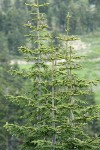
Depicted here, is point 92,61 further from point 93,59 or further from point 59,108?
point 59,108

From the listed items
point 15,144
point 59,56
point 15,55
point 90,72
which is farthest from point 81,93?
point 15,55

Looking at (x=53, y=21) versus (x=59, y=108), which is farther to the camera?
(x=53, y=21)

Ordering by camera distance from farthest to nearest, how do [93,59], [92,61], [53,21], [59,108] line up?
[53,21]
[93,59]
[92,61]
[59,108]

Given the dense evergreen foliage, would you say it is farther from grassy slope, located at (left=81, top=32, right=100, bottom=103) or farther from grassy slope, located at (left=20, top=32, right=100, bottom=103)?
grassy slope, located at (left=20, top=32, right=100, bottom=103)

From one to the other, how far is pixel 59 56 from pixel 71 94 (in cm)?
→ 253

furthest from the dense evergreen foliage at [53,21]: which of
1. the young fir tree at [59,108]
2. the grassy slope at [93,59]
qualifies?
the young fir tree at [59,108]

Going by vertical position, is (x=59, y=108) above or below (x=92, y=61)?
above

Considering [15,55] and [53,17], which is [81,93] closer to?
[15,55]

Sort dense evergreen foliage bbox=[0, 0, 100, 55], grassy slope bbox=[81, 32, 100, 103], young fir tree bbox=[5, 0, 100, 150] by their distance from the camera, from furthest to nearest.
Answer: dense evergreen foliage bbox=[0, 0, 100, 55]
grassy slope bbox=[81, 32, 100, 103]
young fir tree bbox=[5, 0, 100, 150]

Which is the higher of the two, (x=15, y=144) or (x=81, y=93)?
(x=81, y=93)

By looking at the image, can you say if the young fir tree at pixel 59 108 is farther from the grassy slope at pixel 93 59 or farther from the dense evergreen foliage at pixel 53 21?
the dense evergreen foliage at pixel 53 21

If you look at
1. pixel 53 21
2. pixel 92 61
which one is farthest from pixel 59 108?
pixel 53 21

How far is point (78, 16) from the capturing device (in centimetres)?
18250

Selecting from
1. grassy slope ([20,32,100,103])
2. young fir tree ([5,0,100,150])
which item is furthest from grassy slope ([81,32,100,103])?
young fir tree ([5,0,100,150])
